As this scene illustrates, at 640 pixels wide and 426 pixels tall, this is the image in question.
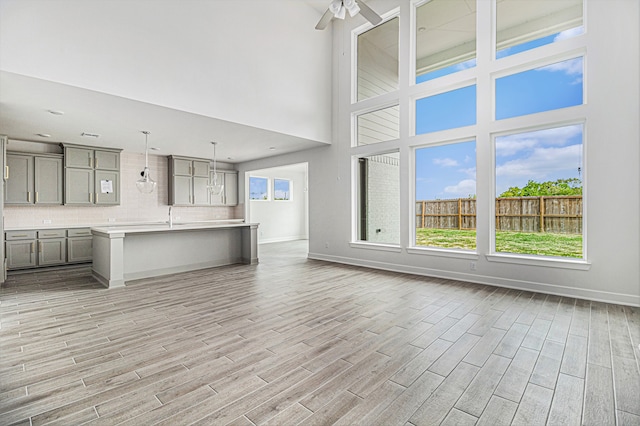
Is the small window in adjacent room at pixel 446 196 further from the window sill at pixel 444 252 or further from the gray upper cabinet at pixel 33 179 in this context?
the gray upper cabinet at pixel 33 179

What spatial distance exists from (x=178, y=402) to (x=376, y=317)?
2100mm

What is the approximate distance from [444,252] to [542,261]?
136 cm

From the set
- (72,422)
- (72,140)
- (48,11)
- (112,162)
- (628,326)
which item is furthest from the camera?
(112,162)

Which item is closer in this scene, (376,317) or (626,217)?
(376,317)

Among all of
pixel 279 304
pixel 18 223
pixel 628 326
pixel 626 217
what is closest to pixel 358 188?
pixel 279 304

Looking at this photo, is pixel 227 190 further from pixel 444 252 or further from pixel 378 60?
pixel 444 252

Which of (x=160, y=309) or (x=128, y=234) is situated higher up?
(x=128, y=234)

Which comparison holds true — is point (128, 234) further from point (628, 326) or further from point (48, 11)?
point (628, 326)

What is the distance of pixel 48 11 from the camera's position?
337 cm

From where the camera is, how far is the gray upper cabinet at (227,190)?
9.25 meters

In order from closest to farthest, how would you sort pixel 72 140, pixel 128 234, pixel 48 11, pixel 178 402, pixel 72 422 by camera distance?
1. pixel 72 422
2. pixel 178 402
3. pixel 48 11
4. pixel 128 234
5. pixel 72 140

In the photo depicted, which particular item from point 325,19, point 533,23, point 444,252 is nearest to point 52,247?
point 325,19

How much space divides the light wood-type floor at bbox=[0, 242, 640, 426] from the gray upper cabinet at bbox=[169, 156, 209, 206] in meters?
4.30

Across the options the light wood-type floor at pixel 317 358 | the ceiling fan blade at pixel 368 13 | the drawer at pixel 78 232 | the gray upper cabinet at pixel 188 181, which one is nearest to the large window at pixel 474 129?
the light wood-type floor at pixel 317 358
